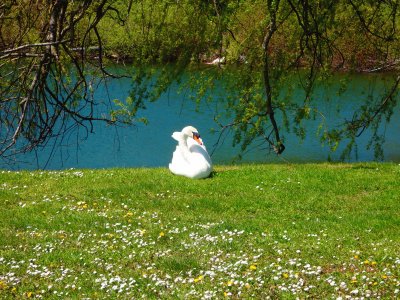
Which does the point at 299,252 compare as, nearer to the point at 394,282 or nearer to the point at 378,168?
the point at 394,282

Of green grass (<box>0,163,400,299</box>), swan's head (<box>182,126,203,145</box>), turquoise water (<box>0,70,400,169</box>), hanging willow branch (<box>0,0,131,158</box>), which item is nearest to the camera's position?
hanging willow branch (<box>0,0,131,158</box>)

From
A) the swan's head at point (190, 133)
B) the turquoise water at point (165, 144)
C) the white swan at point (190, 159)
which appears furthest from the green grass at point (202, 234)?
the turquoise water at point (165, 144)

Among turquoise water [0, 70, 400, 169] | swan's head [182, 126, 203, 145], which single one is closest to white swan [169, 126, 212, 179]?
swan's head [182, 126, 203, 145]

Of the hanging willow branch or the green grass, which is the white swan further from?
the hanging willow branch

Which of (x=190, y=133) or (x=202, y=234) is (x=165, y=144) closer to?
(x=190, y=133)

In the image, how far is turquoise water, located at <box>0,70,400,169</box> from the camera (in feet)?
57.7

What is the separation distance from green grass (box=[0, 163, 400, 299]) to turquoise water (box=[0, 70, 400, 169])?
4.28 metres

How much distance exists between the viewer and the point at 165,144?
19.3 m

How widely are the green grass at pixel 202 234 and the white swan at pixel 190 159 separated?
39 cm

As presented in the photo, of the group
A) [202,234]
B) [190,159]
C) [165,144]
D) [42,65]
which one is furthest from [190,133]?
[42,65]

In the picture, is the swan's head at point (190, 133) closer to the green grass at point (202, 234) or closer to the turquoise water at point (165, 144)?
the green grass at point (202, 234)

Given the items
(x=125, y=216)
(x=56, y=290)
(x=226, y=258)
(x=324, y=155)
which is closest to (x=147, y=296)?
(x=56, y=290)

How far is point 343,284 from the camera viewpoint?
6.07 metres

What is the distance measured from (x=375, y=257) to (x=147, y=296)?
272cm
